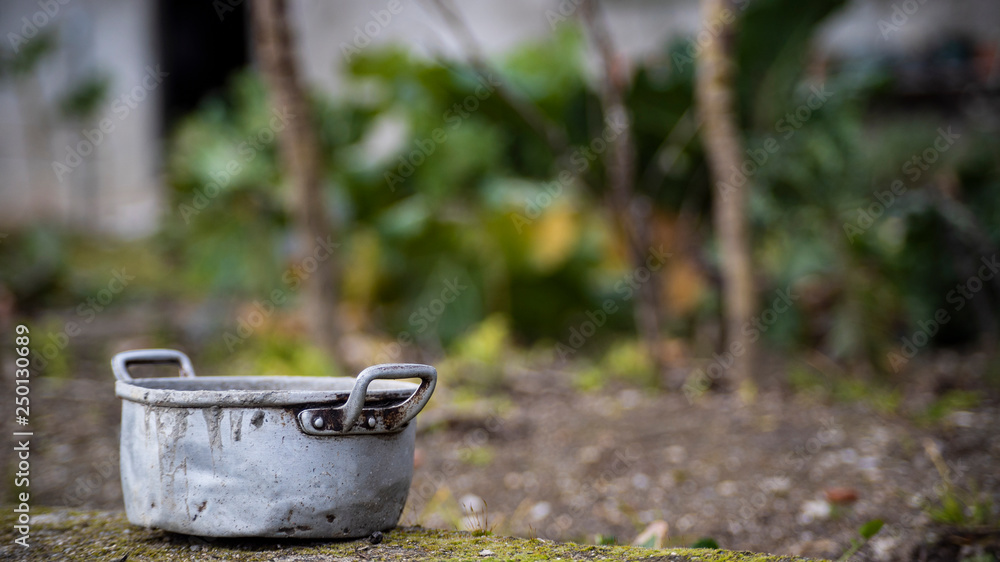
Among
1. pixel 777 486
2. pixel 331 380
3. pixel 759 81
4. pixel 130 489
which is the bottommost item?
pixel 777 486

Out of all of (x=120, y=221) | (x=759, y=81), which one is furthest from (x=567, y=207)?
(x=120, y=221)

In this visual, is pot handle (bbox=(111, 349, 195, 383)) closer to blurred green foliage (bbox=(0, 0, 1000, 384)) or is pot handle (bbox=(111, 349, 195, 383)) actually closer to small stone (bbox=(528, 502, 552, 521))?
small stone (bbox=(528, 502, 552, 521))

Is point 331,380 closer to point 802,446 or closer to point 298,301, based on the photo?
point 802,446

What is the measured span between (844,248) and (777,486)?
4.57ft

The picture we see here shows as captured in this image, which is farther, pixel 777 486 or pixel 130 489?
pixel 777 486

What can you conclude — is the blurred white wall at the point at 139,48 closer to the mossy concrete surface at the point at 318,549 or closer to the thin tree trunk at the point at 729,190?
the thin tree trunk at the point at 729,190

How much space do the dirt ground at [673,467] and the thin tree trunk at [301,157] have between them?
62 cm

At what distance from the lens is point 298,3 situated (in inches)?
248

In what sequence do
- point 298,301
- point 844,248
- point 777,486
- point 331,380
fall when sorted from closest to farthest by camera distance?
point 331,380, point 777,486, point 844,248, point 298,301

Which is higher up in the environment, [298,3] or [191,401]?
[298,3]

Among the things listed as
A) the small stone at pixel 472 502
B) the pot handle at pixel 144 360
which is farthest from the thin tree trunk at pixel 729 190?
the pot handle at pixel 144 360

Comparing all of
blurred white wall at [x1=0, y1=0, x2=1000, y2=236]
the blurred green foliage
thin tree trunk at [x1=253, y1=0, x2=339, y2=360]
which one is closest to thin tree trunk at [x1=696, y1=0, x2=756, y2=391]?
the blurred green foliage

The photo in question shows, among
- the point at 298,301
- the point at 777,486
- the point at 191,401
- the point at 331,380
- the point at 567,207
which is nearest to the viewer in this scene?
the point at 191,401

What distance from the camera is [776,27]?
3.43 metres
